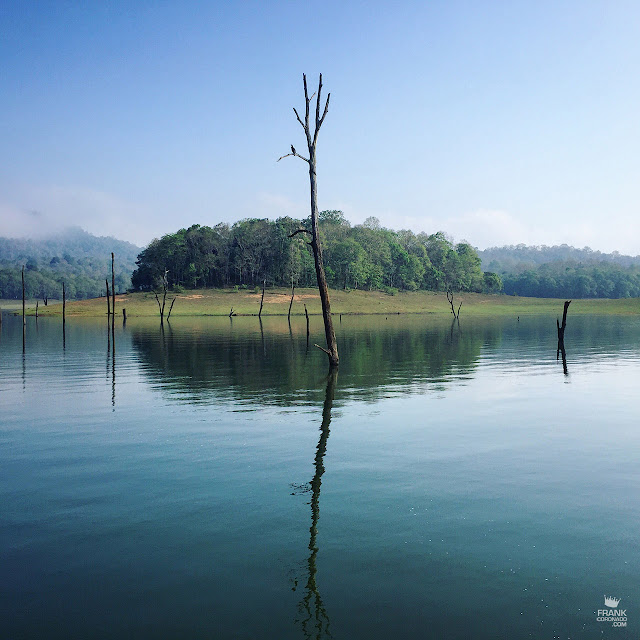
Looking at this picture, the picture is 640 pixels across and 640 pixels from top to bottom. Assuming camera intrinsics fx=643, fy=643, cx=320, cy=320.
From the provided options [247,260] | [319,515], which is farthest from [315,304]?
[319,515]

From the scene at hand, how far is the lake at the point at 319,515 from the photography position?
7.90 meters

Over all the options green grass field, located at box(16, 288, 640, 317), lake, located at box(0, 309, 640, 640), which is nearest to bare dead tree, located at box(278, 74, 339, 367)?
lake, located at box(0, 309, 640, 640)

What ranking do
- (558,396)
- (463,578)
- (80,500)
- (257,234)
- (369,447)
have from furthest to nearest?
(257,234)
(558,396)
(369,447)
(80,500)
(463,578)

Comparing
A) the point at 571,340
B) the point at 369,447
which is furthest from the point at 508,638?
the point at 571,340

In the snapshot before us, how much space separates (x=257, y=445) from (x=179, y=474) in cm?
337

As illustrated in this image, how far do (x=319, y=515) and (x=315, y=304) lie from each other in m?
142

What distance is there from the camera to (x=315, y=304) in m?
153

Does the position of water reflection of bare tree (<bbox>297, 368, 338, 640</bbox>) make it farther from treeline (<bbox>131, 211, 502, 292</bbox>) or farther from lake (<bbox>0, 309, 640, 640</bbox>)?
treeline (<bbox>131, 211, 502, 292</bbox>)

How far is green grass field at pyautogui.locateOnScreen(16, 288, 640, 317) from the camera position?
143250 millimetres

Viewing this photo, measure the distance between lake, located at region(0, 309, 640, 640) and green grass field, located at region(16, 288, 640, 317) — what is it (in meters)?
116

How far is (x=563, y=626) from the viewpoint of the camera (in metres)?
7.61

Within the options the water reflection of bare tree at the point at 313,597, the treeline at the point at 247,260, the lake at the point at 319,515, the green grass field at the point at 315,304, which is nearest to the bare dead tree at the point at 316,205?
the lake at the point at 319,515

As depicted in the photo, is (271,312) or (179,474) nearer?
(179,474)

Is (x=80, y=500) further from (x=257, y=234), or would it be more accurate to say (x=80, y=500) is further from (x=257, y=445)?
(x=257, y=234)
